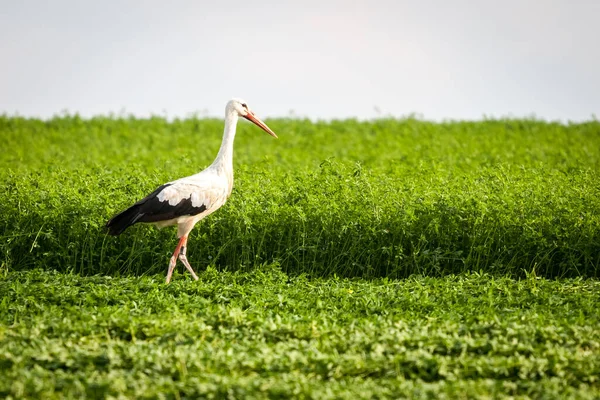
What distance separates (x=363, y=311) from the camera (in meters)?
8.27

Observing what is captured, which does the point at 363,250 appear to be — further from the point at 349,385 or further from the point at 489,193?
the point at 349,385

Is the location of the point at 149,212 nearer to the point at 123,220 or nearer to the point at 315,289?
the point at 123,220

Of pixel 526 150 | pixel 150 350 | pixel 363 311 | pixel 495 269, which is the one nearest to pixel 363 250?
pixel 495 269

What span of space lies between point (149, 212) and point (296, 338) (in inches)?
118

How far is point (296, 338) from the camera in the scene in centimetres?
728

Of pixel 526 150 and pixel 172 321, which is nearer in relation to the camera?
pixel 172 321

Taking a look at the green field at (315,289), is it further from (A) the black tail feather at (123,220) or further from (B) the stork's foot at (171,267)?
(A) the black tail feather at (123,220)

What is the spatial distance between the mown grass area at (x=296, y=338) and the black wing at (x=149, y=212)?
2.10 ft

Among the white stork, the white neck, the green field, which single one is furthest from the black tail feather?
the white neck

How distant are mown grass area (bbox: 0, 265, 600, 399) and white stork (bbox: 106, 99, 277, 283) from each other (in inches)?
28.2

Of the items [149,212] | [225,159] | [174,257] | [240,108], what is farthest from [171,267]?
[240,108]

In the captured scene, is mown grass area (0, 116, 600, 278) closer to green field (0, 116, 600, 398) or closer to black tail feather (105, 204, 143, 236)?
green field (0, 116, 600, 398)

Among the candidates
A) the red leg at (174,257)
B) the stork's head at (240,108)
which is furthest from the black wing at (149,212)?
the stork's head at (240,108)

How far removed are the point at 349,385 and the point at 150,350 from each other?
1.60 m
